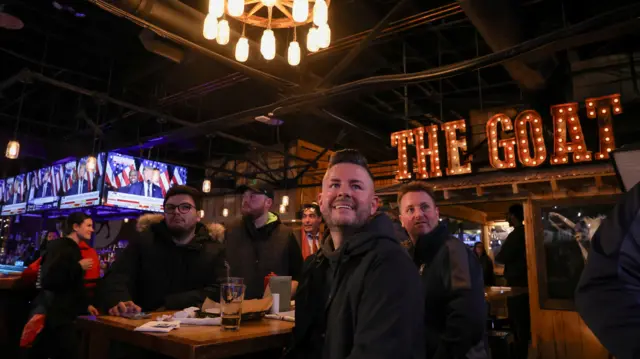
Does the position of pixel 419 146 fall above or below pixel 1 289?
above

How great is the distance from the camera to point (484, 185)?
6543mm

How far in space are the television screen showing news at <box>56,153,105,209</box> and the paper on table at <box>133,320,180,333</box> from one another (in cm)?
786

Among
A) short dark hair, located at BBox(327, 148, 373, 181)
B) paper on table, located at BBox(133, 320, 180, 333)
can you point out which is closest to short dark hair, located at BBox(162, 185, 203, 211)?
paper on table, located at BBox(133, 320, 180, 333)

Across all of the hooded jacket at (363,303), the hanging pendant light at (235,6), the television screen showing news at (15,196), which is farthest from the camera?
the television screen showing news at (15,196)

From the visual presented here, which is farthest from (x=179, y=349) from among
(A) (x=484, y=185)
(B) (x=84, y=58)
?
(B) (x=84, y=58)

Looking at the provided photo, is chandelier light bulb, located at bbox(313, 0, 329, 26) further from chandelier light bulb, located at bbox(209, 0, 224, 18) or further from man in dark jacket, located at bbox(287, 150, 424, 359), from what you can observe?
man in dark jacket, located at bbox(287, 150, 424, 359)

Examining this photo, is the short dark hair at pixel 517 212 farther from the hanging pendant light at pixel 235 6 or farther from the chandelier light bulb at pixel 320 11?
the hanging pendant light at pixel 235 6

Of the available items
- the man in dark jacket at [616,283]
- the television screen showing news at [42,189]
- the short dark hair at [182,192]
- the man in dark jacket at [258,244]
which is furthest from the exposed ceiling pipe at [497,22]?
the television screen showing news at [42,189]

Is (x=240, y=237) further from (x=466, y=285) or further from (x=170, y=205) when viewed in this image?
(x=466, y=285)

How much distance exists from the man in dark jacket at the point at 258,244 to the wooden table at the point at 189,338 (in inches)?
55.2

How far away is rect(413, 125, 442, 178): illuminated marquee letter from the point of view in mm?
7277

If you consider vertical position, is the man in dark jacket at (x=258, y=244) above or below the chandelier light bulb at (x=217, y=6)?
below

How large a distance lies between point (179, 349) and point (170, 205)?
1.72 meters

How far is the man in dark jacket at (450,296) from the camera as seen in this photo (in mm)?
2453
